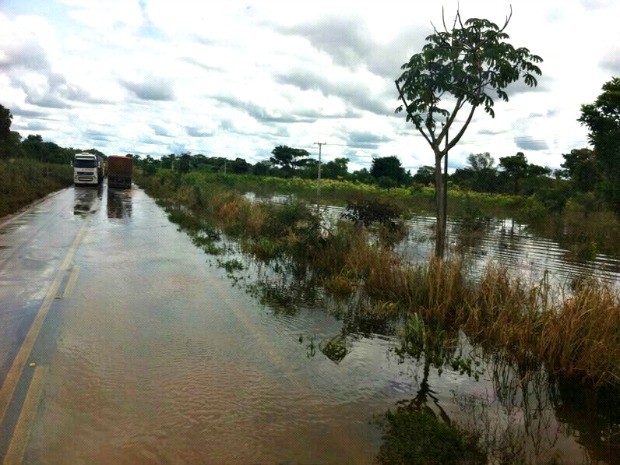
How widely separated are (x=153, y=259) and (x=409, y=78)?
7.03 meters

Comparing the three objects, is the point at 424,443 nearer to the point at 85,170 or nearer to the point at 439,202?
the point at 439,202

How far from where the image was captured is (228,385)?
5.33 m

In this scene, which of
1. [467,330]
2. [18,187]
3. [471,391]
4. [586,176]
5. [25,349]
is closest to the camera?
[471,391]

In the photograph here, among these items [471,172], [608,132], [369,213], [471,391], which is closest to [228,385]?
[471,391]

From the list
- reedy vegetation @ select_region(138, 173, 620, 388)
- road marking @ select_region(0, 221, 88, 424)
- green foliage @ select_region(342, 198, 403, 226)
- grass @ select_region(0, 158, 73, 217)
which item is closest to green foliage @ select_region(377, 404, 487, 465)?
reedy vegetation @ select_region(138, 173, 620, 388)

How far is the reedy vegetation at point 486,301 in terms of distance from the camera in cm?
590

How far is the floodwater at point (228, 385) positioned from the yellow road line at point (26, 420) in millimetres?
35

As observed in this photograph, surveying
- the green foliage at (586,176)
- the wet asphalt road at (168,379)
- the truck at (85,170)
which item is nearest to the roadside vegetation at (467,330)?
the wet asphalt road at (168,379)

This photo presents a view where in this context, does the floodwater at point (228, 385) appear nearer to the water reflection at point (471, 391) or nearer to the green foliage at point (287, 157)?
the water reflection at point (471, 391)

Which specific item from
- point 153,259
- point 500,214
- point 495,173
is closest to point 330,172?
point 495,173

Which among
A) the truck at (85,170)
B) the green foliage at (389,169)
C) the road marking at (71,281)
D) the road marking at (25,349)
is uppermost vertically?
the green foliage at (389,169)

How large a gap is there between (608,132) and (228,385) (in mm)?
25336

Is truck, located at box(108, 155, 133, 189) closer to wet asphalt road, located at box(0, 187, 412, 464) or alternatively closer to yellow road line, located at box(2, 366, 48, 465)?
wet asphalt road, located at box(0, 187, 412, 464)

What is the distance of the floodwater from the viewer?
4.17m
